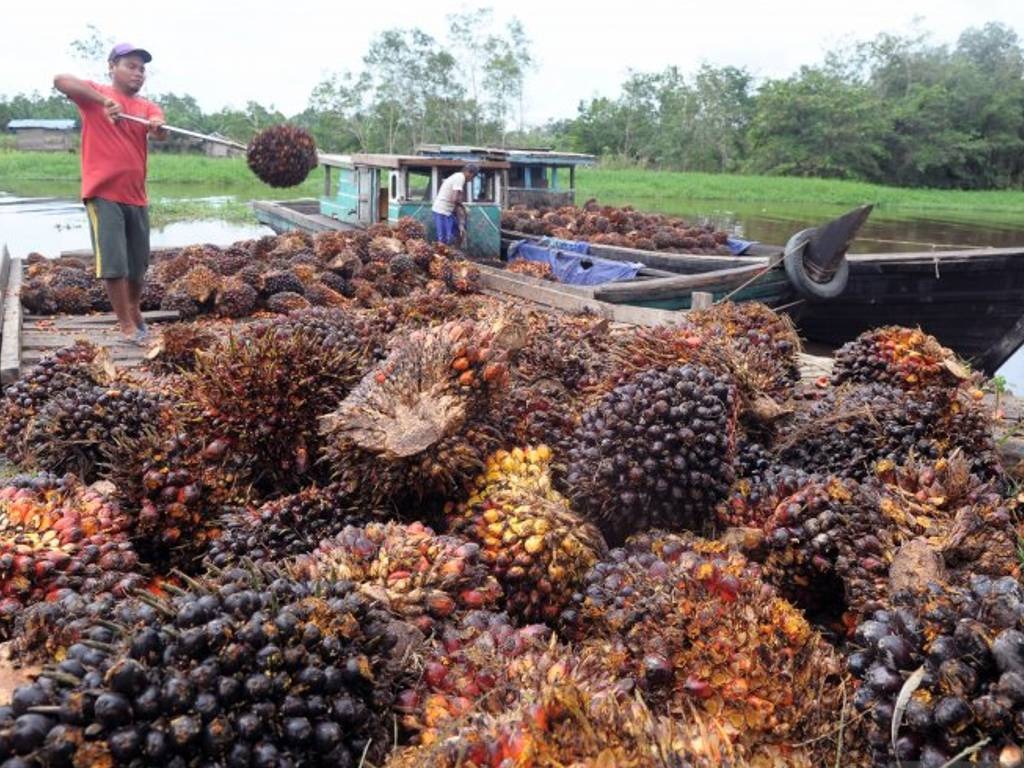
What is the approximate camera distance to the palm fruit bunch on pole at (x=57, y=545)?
2.04 m

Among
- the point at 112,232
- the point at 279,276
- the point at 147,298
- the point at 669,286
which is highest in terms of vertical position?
the point at 112,232

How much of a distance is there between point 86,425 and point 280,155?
7.04 meters

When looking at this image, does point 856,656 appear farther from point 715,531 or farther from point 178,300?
point 178,300

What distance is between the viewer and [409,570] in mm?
1986

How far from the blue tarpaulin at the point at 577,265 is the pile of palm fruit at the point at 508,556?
8.01m

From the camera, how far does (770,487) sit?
2648 mm

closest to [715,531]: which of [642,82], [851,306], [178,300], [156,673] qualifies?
[156,673]

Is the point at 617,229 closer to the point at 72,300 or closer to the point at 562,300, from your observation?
the point at 562,300

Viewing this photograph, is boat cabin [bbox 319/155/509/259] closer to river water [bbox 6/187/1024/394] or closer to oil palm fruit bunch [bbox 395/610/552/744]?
river water [bbox 6/187/1024/394]

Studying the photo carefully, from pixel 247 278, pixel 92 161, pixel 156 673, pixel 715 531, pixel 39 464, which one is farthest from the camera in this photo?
pixel 247 278

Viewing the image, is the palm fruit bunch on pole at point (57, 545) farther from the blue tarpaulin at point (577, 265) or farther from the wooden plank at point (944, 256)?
the wooden plank at point (944, 256)

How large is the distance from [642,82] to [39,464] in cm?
7529

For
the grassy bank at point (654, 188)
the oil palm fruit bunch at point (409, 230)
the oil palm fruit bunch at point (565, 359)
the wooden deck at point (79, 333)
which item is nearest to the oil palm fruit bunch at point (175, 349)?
the oil palm fruit bunch at point (565, 359)

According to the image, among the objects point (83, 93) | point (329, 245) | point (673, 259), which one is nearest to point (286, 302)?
point (329, 245)
